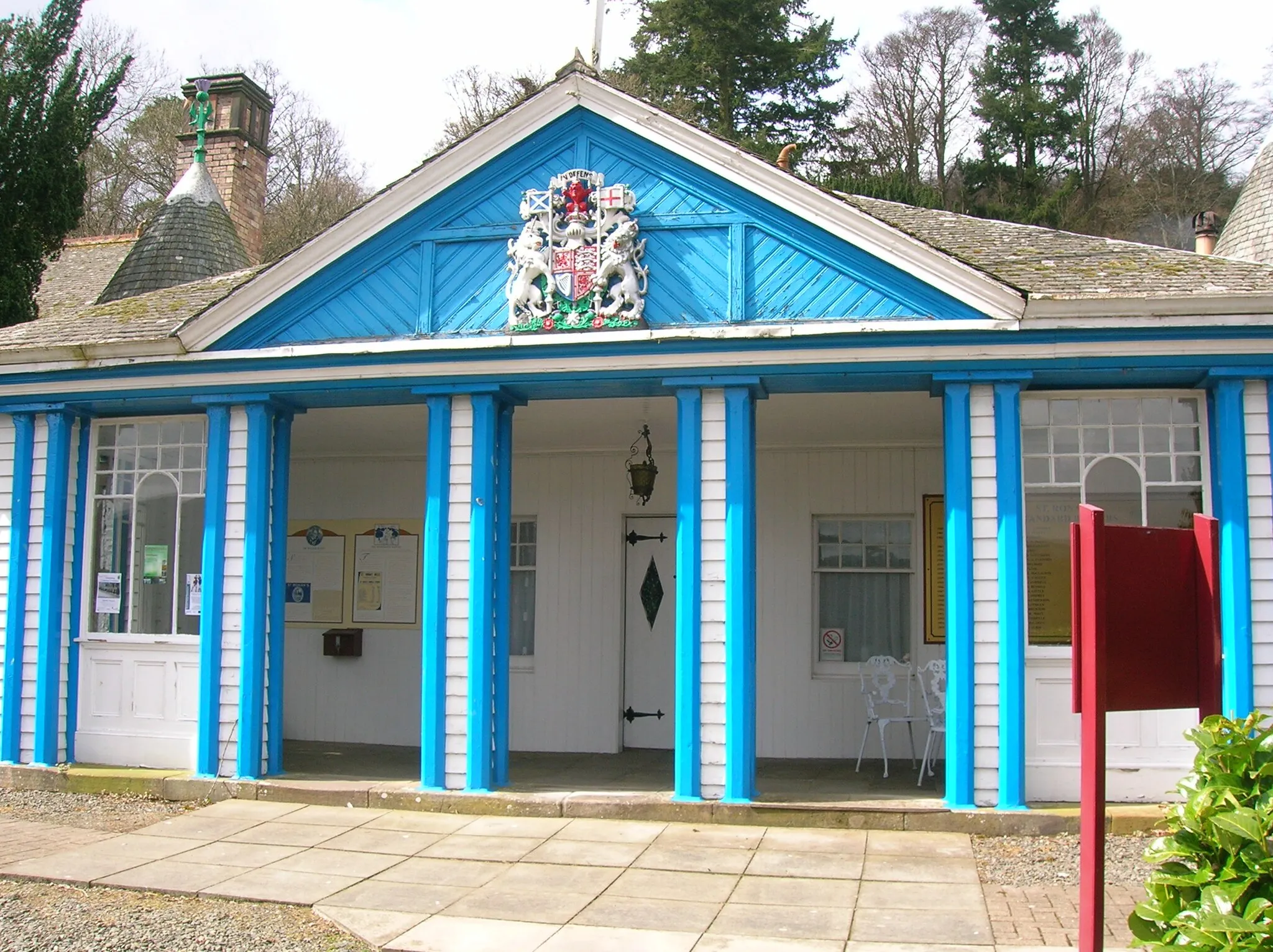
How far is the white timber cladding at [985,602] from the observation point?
788 centimetres

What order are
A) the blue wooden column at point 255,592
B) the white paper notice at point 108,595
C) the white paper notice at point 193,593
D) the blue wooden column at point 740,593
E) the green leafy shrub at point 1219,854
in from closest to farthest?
the green leafy shrub at point 1219,854, the blue wooden column at point 740,593, the blue wooden column at point 255,592, the white paper notice at point 193,593, the white paper notice at point 108,595

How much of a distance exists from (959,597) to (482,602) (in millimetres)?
3439

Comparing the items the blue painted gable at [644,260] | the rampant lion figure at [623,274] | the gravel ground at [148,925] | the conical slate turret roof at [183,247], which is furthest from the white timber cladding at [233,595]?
the conical slate turret roof at [183,247]

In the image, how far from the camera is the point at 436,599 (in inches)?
344

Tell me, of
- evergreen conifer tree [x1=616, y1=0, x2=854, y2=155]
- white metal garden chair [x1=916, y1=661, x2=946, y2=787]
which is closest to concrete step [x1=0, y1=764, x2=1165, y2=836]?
white metal garden chair [x1=916, y1=661, x2=946, y2=787]

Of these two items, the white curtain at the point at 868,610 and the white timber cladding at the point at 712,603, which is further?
the white curtain at the point at 868,610

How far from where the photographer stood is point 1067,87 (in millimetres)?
32250

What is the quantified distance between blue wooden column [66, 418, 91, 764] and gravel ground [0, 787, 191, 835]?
0.57m

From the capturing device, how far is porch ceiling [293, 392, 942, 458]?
9.41m

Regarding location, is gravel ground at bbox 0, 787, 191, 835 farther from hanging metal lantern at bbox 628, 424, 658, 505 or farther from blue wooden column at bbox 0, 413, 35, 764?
hanging metal lantern at bbox 628, 424, 658, 505

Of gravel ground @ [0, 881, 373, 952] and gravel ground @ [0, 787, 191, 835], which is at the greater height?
gravel ground @ [0, 787, 191, 835]

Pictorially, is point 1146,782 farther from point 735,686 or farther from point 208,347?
point 208,347

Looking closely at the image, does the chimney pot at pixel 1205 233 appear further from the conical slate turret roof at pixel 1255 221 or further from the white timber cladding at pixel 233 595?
the white timber cladding at pixel 233 595

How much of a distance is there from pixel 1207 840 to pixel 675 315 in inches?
218
